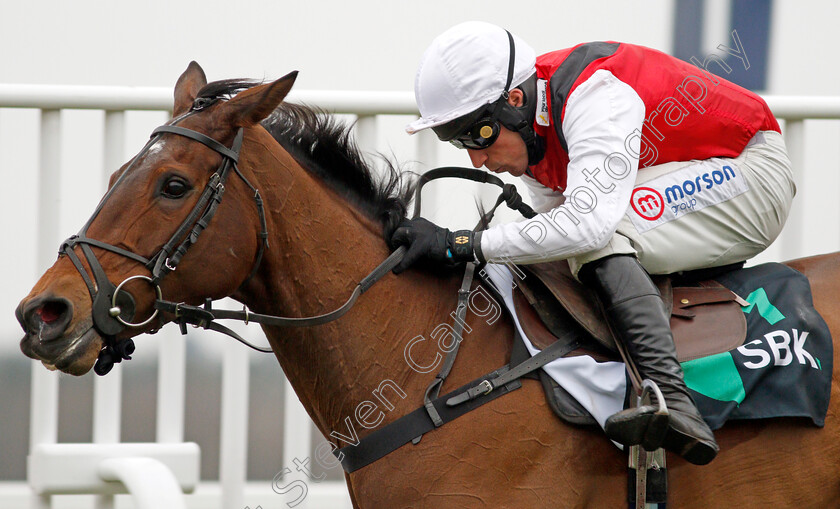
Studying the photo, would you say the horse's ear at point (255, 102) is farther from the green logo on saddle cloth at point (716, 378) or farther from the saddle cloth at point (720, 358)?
the green logo on saddle cloth at point (716, 378)

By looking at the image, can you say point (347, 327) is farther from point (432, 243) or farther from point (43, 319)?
point (43, 319)

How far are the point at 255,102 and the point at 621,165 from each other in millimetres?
1001

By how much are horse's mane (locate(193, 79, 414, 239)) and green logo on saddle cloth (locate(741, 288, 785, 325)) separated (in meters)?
1.07

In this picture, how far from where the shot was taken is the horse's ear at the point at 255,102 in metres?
2.19

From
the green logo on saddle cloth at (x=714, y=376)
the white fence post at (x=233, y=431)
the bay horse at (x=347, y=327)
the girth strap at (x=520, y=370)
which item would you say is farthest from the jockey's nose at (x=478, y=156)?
the white fence post at (x=233, y=431)

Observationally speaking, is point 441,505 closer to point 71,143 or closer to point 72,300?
point 72,300

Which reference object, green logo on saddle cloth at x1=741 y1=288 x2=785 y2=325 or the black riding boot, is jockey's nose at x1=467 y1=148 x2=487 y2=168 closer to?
the black riding boot

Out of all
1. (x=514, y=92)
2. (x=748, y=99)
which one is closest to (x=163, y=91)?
(x=514, y=92)

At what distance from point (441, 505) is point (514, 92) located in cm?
120

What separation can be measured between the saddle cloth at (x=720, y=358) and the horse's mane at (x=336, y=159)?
455 mm

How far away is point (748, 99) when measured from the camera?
2605 mm

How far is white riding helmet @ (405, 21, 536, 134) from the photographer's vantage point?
2.37 metres

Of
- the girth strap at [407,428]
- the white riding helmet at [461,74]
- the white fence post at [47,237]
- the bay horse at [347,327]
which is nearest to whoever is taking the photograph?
the bay horse at [347,327]

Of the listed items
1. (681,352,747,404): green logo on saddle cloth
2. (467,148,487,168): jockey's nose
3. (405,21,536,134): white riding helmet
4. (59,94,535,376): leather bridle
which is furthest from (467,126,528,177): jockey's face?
(681,352,747,404): green logo on saddle cloth
